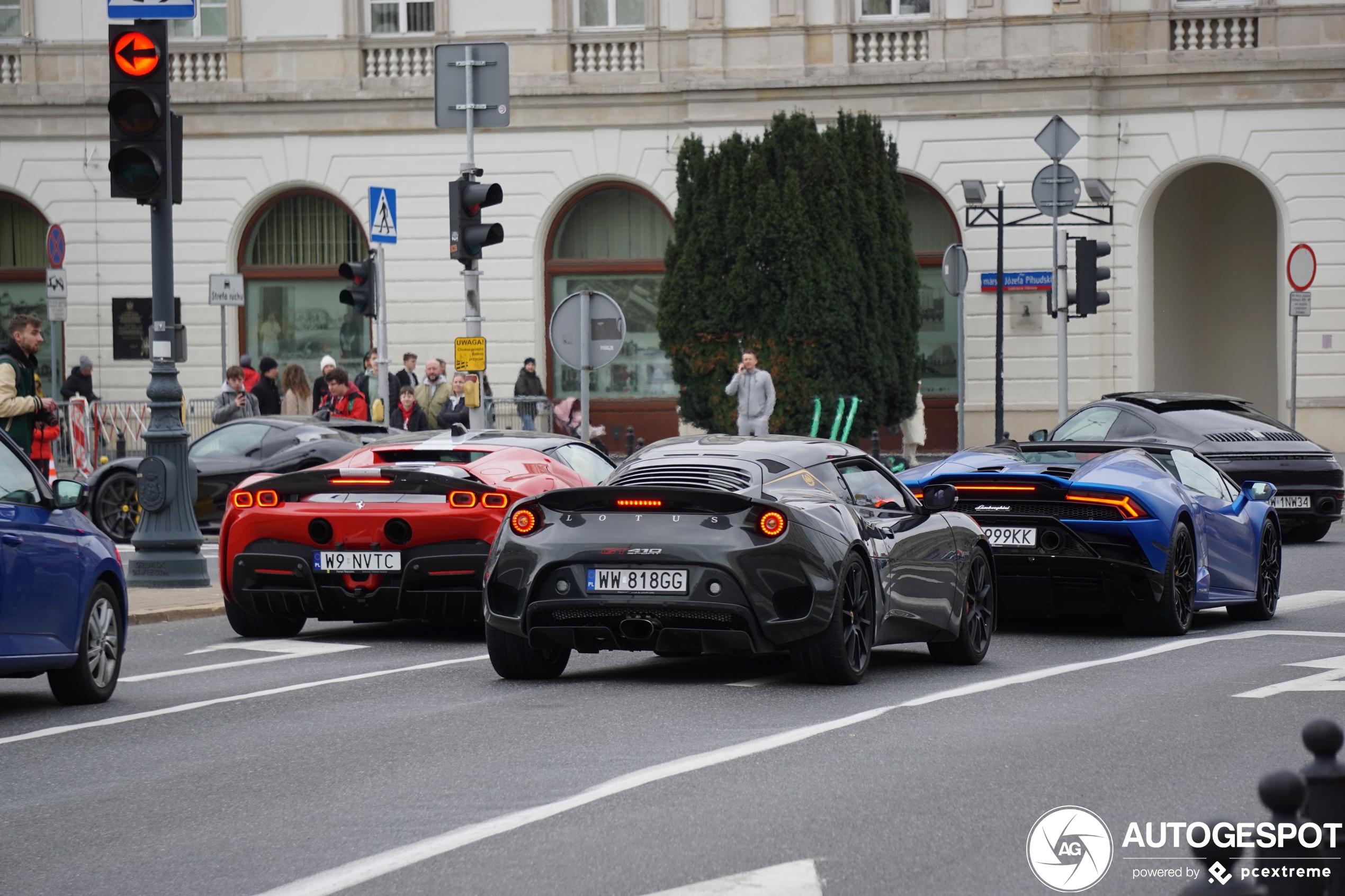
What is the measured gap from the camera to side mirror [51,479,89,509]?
9359mm

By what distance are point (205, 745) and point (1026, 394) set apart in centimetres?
2648

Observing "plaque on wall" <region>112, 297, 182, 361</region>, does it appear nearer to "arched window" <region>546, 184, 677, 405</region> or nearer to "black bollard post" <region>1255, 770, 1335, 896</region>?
"arched window" <region>546, 184, 677, 405</region>

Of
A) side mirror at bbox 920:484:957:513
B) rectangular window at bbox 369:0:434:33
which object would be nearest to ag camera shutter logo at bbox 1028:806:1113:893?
side mirror at bbox 920:484:957:513

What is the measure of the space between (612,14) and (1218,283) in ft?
41.8

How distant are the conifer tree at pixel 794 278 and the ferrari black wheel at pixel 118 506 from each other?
1120 centimetres

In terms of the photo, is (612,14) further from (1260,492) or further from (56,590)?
(56,590)

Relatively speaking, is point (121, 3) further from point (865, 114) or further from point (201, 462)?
point (865, 114)

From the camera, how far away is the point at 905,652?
11875 mm

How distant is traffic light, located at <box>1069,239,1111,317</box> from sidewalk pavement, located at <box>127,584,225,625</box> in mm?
11537

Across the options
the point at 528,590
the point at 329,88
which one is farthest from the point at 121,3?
the point at 329,88

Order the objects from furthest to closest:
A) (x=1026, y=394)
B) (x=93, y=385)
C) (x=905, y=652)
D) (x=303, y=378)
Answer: (x=93, y=385)
(x=1026, y=394)
(x=303, y=378)
(x=905, y=652)

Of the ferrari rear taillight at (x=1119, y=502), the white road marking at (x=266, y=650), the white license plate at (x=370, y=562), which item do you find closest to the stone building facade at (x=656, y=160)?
the ferrari rear taillight at (x=1119, y=502)

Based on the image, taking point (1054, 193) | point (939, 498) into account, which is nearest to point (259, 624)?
point (939, 498)

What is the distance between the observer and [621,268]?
35.8m
